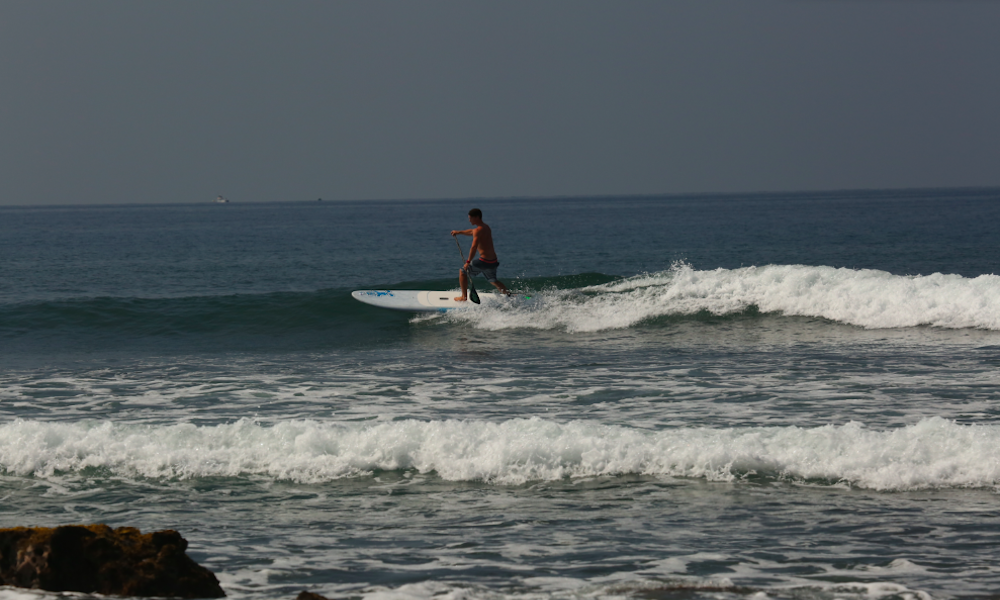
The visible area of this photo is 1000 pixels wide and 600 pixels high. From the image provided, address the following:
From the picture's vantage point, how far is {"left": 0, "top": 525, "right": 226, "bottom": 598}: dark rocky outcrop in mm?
4719

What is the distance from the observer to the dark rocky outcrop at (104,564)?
15.5 feet

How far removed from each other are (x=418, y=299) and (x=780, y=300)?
7.44m

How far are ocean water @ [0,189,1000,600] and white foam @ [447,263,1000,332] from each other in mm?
56

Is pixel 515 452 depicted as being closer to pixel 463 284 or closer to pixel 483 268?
pixel 483 268

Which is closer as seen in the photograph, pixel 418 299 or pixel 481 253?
pixel 481 253

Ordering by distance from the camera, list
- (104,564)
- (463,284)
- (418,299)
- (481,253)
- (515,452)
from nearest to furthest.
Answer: (104,564) < (515,452) < (481,253) < (463,284) < (418,299)

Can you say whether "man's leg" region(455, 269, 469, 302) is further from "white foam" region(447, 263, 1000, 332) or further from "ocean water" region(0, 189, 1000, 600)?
"ocean water" region(0, 189, 1000, 600)

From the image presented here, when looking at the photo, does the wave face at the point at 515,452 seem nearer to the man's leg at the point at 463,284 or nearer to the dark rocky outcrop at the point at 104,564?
the dark rocky outcrop at the point at 104,564

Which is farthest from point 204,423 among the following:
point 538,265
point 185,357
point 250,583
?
point 538,265

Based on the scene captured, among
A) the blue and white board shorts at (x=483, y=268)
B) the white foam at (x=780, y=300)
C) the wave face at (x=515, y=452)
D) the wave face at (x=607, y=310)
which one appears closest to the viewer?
the wave face at (x=515, y=452)

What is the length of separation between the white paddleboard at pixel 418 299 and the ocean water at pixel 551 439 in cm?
30

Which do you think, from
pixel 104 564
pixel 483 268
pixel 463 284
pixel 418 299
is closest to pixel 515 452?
pixel 104 564

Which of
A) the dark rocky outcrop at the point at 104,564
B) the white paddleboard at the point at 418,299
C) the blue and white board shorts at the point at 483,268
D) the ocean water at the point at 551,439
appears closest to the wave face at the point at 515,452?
the ocean water at the point at 551,439

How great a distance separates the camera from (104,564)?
188 inches
